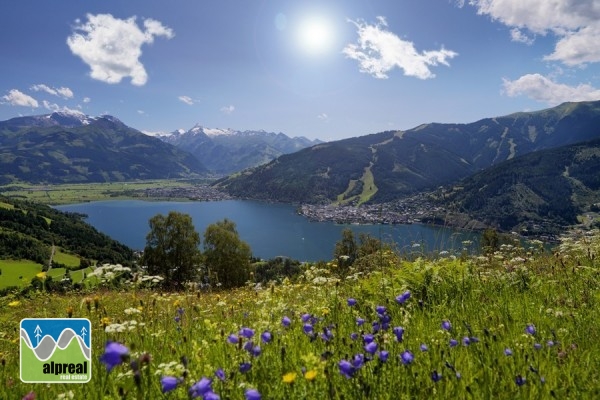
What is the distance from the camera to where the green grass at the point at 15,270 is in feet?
301

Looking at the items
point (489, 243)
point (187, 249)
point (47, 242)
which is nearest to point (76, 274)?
point (187, 249)

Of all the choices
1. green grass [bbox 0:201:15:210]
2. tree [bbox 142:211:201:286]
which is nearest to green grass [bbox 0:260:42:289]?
tree [bbox 142:211:201:286]

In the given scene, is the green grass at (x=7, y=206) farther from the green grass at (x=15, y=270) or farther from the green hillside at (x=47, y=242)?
the green grass at (x=15, y=270)

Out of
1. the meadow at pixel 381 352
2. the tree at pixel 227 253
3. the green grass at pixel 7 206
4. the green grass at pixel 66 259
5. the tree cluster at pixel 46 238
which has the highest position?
the meadow at pixel 381 352

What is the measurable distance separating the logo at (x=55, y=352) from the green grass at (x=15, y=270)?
346 feet

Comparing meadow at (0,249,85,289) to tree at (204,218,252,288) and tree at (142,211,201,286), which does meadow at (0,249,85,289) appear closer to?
tree at (142,211,201,286)

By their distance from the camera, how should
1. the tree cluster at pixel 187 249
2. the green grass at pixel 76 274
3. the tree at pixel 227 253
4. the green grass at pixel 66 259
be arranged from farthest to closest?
the green grass at pixel 66 259
the tree at pixel 227 253
the tree cluster at pixel 187 249
the green grass at pixel 76 274

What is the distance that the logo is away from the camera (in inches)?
136

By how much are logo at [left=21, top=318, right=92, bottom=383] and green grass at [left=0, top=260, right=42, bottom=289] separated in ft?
346

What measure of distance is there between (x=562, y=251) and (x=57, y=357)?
450 inches


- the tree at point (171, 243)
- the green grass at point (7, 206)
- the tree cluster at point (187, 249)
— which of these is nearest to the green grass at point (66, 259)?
the green grass at point (7, 206)

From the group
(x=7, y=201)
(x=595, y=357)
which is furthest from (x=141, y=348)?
(x=7, y=201)

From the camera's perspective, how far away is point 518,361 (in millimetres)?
3547

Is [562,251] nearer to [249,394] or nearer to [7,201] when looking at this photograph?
[249,394]
